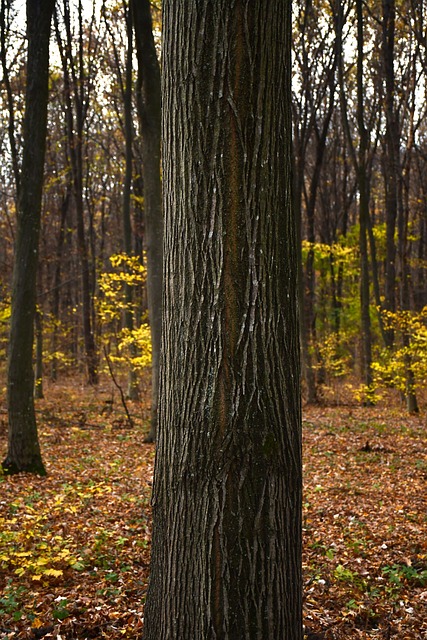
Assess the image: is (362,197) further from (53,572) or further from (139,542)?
(53,572)

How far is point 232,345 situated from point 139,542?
3.56 m

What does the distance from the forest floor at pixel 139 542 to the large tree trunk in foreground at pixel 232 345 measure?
1.43 m

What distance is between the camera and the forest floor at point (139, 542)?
3752 millimetres

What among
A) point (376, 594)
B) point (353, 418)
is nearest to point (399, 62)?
point (353, 418)

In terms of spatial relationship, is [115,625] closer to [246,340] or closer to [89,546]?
[89,546]

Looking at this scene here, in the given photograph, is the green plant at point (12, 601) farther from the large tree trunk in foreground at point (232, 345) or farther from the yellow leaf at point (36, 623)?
the large tree trunk in foreground at point (232, 345)

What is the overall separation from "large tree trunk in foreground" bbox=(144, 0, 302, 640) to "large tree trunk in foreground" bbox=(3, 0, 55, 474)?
5.79m

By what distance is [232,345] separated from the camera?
239 centimetres

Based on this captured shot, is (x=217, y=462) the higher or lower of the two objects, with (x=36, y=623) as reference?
higher

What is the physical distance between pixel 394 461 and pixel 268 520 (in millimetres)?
7283

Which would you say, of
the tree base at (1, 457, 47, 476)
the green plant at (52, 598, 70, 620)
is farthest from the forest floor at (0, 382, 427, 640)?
the tree base at (1, 457, 47, 476)

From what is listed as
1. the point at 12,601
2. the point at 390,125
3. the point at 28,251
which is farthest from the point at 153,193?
the point at 390,125

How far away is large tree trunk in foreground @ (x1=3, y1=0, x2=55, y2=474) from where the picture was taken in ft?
25.3

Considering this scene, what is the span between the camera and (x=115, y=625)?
141 inches
